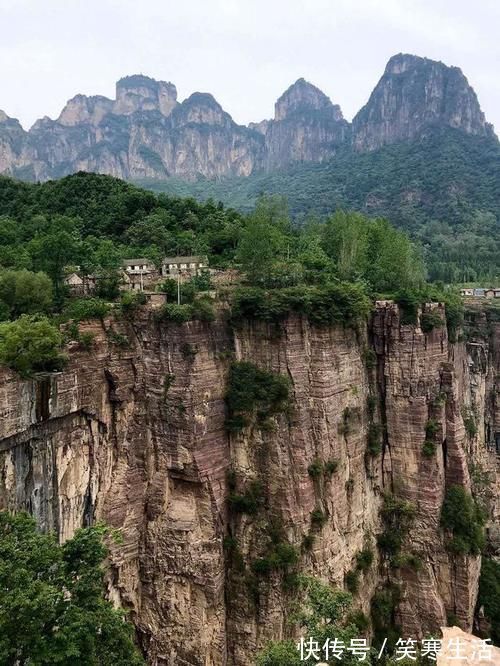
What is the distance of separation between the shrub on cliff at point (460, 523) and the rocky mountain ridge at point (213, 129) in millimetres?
114254

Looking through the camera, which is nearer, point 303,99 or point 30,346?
point 30,346

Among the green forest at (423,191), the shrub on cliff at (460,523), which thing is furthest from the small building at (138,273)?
the green forest at (423,191)

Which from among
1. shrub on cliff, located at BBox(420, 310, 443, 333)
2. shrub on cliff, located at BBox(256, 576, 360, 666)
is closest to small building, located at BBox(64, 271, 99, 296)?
shrub on cliff, located at BBox(256, 576, 360, 666)

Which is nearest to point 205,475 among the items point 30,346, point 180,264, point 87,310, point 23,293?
point 87,310

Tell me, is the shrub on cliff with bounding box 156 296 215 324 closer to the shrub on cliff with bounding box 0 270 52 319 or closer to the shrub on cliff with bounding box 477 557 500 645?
the shrub on cliff with bounding box 0 270 52 319

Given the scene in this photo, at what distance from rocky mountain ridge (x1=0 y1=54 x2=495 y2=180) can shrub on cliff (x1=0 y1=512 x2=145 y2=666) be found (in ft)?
380

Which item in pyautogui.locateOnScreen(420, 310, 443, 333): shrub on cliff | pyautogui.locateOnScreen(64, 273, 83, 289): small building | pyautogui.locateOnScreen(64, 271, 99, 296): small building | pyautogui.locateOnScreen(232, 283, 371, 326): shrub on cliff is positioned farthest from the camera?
pyautogui.locateOnScreen(420, 310, 443, 333): shrub on cliff

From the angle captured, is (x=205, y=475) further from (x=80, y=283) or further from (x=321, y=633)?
(x=80, y=283)

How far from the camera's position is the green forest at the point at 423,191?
77.1 m

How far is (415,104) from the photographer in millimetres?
123688

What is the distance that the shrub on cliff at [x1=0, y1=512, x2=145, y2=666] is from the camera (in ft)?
35.6

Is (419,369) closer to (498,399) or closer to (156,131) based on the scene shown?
(498,399)

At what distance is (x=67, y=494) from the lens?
18.3m

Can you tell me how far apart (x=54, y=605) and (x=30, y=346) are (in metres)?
8.30
